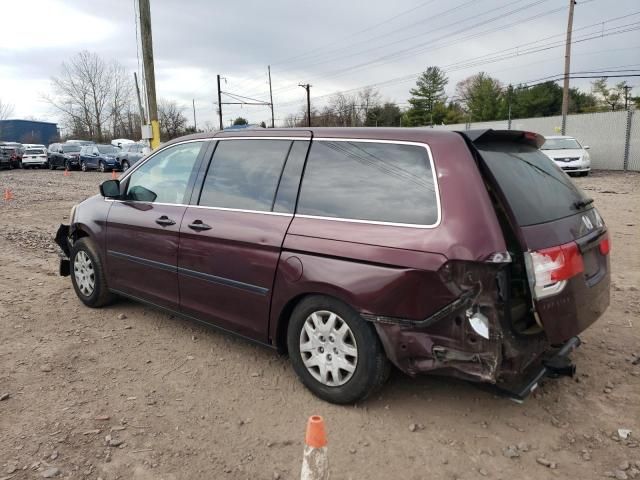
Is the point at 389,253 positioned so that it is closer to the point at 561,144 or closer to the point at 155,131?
the point at 155,131

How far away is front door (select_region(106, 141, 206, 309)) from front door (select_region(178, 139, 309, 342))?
0.57ft

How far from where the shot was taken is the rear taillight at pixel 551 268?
2.73 m

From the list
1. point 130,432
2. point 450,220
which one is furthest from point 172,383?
point 450,220

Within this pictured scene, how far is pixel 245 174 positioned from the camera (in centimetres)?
380

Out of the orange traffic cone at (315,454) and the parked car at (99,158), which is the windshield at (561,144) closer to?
the orange traffic cone at (315,454)

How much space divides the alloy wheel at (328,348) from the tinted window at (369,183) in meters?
0.67

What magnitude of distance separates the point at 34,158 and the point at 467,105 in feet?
181

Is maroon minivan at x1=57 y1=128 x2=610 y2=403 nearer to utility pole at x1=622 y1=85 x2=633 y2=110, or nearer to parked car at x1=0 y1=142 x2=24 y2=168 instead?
parked car at x1=0 y1=142 x2=24 y2=168

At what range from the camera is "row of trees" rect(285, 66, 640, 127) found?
58156 millimetres

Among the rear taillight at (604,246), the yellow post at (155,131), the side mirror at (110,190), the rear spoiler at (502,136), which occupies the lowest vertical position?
the rear taillight at (604,246)

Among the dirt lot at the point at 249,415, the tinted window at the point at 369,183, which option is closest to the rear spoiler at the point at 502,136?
the tinted window at the point at 369,183

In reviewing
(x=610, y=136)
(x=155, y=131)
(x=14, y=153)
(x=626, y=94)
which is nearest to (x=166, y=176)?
(x=155, y=131)

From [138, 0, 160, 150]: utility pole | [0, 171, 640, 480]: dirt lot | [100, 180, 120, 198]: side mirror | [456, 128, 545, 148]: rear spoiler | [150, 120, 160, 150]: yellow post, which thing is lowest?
[0, 171, 640, 480]: dirt lot

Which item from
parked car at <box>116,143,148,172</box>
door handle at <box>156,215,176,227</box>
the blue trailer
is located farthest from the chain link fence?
the blue trailer
